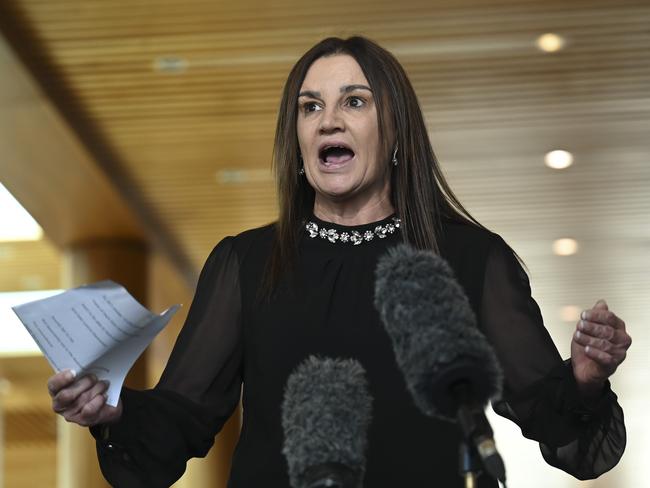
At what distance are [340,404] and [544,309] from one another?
1507 cm

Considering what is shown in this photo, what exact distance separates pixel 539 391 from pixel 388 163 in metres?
0.58

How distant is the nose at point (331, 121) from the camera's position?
2561 millimetres

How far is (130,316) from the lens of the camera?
2.24m

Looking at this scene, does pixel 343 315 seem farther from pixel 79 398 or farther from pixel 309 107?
pixel 79 398

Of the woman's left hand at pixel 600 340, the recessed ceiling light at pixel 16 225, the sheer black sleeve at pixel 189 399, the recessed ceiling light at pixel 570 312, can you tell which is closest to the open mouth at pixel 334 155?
the sheer black sleeve at pixel 189 399

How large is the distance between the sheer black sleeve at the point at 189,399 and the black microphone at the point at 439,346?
82 centimetres

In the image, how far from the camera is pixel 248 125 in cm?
1015

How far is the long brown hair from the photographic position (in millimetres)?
2613

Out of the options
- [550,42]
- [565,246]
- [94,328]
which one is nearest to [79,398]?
[94,328]

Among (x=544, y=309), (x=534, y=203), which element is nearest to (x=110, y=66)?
(x=534, y=203)

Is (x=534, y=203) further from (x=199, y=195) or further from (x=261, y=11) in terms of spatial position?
(x=261, y=11)

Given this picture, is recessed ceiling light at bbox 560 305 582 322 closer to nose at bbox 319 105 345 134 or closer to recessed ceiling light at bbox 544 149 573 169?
recessed ceiling light at bbox 544 149 573 169

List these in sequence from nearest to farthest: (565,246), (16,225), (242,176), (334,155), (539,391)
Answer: (539,391) < (334,155) < (242,176) < (16,225) < (565,246)

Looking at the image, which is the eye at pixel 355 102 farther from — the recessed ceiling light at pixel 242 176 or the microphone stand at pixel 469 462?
the recessed ceiling light at pixel 242 176
